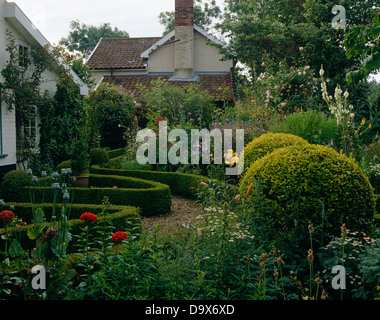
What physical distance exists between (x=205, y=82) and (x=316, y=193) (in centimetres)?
1686

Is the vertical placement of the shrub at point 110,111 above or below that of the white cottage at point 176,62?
below

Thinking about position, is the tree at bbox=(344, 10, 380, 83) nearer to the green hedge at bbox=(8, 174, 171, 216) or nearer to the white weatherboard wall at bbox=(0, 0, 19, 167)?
the green hedge at bbox=(8, 174, 171, 216)

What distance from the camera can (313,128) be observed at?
26.8ft

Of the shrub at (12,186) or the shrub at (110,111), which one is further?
the shrub at (110,111)

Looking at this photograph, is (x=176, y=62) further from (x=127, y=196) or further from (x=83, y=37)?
(x=83, y=37)

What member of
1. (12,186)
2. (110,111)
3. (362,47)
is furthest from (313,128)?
(110,111)

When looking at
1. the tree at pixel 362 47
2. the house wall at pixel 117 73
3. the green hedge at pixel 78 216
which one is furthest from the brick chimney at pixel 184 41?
the tree at pixel 362 47

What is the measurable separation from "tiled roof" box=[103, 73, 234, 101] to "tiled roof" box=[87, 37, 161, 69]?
84cm

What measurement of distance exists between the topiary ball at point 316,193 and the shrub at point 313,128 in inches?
132

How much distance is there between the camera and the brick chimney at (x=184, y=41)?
18719mm

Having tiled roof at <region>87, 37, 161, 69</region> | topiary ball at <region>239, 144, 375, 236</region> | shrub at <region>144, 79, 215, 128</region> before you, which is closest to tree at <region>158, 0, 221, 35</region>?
tiled roof at <region>87, 37, 161, 69</region>

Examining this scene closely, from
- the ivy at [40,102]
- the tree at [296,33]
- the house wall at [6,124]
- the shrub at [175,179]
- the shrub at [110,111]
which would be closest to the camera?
the shrub at [175,179]

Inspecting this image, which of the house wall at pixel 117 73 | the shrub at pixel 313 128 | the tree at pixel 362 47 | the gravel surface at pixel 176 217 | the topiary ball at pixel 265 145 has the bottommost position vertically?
the gravel surface at pixel 176 217

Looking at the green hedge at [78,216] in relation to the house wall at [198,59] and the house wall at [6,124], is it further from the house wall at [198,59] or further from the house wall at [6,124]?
the house wall at [198,59]
